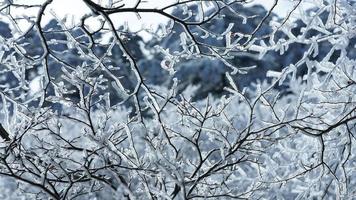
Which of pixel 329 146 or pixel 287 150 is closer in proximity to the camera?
pixel 329 146

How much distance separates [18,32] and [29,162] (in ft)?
3.58

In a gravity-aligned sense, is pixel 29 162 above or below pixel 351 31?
below

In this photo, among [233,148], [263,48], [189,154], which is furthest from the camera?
[189,154]

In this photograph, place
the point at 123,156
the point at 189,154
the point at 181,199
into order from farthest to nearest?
the point at 189,154 < the point at 123,156 < the point at 181,199

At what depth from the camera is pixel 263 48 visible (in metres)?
3.74

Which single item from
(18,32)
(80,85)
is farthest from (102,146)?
(18,32)

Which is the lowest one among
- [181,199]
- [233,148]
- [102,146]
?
[181,199]

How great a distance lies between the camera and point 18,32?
148 inches

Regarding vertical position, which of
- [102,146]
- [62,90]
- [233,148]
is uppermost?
[62,90]

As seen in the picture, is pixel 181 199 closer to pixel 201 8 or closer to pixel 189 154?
pixel 201 8

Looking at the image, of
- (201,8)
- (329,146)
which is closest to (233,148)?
(201,8)

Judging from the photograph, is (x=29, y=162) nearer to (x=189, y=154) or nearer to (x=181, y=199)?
(x=181, y=199)

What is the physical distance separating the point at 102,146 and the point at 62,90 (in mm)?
932

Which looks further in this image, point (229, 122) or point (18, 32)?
point (18, 32)
